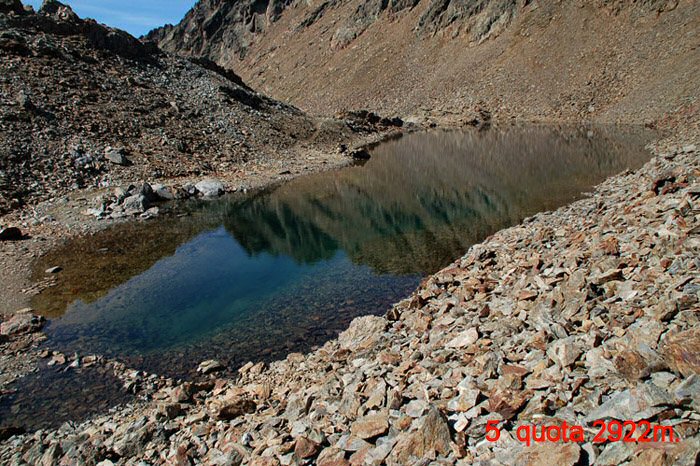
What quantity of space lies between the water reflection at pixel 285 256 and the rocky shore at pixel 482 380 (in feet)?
5.97

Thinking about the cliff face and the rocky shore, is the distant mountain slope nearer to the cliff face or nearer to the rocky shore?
the rocky shore

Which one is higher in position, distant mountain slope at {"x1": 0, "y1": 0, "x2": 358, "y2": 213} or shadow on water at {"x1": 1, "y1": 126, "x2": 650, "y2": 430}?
distant mountain slope at {"x1": 0, "y1": 0, "x2": 358, "y2": 213}

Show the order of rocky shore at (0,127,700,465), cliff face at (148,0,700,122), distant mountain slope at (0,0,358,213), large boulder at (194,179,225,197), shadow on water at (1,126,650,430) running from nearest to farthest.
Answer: rocky shore at (0,127,700,465), shadow on water at (1,126,650,430), distant mountain slope at (0,0,358,213), large boulder at (194,179,225,197), cliff face at (148,0,700,122)

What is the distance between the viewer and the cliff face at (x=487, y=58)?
5462 centimetres

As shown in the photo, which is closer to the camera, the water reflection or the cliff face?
the water reflection

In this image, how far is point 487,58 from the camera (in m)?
73.1

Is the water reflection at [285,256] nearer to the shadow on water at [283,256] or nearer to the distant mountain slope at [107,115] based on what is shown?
the shadow on water at [283,256]

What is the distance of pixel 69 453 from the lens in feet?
26.3

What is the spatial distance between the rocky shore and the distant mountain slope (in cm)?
2042

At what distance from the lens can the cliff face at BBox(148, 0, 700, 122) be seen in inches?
2151

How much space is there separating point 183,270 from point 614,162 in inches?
1071

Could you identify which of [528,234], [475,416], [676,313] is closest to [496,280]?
[528,234]

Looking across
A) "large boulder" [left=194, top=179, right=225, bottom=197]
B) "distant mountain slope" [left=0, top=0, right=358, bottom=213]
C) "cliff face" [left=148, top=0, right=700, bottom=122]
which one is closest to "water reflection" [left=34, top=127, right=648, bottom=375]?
"large boulder" [left=194, top=179, right=225, bottom=197]

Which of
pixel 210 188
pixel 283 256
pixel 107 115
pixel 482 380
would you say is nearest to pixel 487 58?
pixel 107 115
